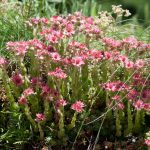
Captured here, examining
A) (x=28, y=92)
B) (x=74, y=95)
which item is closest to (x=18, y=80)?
(x=28, y=92)

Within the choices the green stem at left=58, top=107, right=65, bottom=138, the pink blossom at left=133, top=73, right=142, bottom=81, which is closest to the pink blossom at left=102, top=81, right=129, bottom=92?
the pink blossom at left=133, top=73, right=142, bottom=81

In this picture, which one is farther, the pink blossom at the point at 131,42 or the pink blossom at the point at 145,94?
the pink blossom at the point at 131,42

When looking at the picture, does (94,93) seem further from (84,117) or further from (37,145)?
(37,145)

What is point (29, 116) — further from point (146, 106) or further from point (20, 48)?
point (146, 106)

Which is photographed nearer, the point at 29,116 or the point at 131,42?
the point at 29,116

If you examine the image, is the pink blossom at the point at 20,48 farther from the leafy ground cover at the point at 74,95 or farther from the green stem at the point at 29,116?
the green stem at the point at 29,116

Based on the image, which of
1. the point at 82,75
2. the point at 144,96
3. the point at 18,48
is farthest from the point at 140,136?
the point at 18,48

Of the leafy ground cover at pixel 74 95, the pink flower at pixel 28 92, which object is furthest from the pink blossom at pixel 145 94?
the pink flower at pixel 28 92

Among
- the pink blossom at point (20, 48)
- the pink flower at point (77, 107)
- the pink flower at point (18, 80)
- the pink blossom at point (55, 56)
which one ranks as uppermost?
the pink blossom at point (20, 48)
